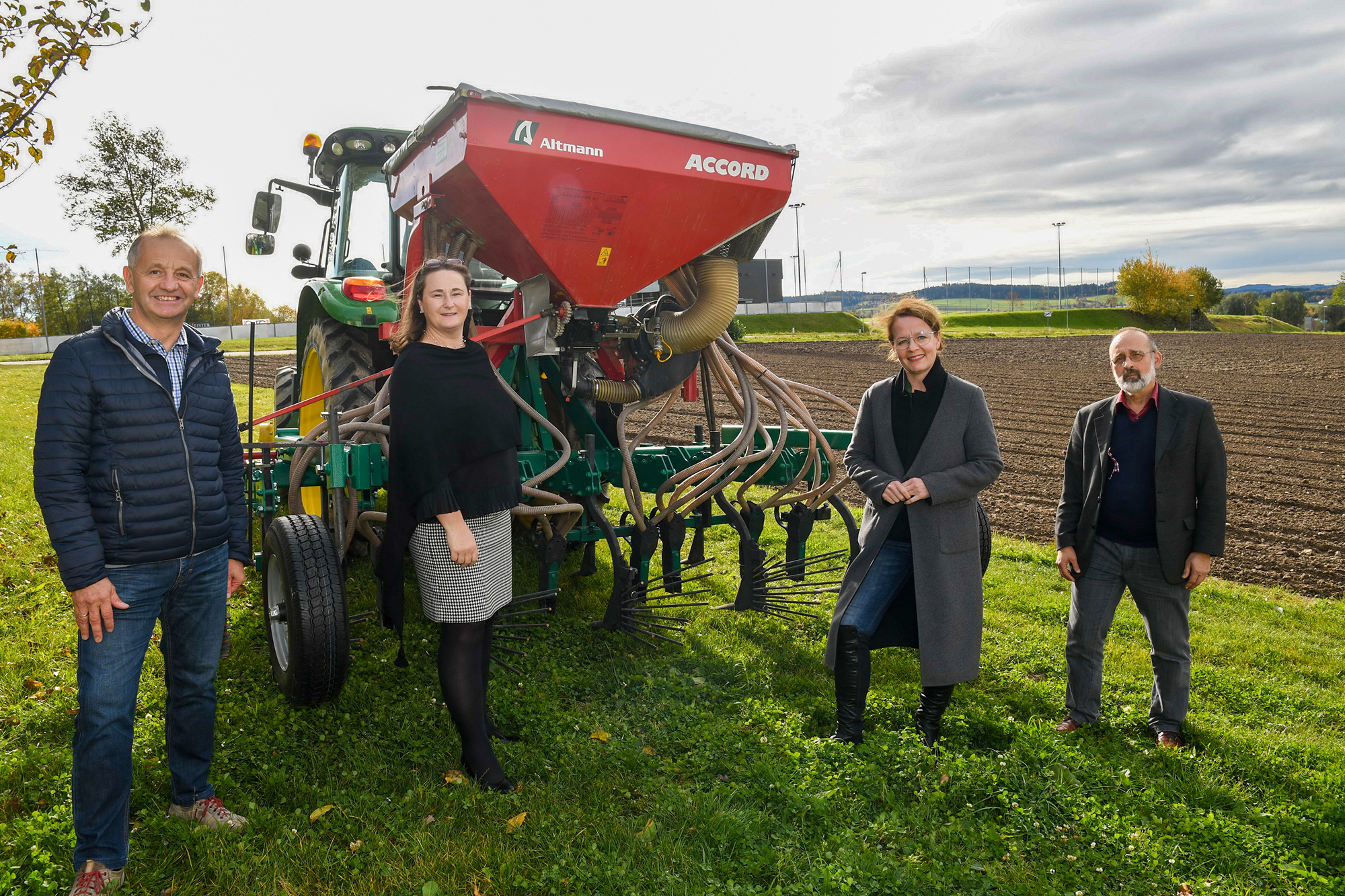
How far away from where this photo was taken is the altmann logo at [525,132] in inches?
127

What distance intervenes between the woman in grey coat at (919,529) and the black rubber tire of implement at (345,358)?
2565 mm

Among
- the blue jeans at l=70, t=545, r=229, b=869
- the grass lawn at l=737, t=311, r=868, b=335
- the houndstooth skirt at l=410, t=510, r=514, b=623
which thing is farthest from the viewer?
the grass lawn at l=737, t=311, r=868, b=335

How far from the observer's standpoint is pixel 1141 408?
3352mm

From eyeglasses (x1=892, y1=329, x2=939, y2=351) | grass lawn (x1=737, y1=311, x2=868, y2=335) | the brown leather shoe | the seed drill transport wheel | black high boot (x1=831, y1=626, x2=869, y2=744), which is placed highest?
grass lawn (x1=737, y1=311, x2=868, y2=335)

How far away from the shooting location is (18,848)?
2.38m

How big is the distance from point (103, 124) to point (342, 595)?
24.5 m

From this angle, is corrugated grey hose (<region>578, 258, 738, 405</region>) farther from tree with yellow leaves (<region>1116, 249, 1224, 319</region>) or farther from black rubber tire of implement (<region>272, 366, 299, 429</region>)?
tree with yellow leaves (<region>1116, 249, 1224, 319</region>)

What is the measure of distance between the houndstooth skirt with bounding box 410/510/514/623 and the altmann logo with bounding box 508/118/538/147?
4.66ft

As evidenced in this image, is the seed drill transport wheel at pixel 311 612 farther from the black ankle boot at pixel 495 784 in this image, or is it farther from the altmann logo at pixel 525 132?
the altmann logo at pixel 525 132

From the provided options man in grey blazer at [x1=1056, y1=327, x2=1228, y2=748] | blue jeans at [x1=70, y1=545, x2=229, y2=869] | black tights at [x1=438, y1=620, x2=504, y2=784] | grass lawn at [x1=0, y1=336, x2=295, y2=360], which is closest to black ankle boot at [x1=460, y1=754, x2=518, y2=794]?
black tights at [x1=438, y1=620, x2=504, y2=784]

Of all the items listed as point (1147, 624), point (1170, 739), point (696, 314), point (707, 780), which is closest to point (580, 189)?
point (696, 314)

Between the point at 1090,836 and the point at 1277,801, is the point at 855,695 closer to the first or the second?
the point at 1090,836

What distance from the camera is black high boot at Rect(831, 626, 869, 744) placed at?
123 inches

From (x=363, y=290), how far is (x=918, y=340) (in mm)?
2945
